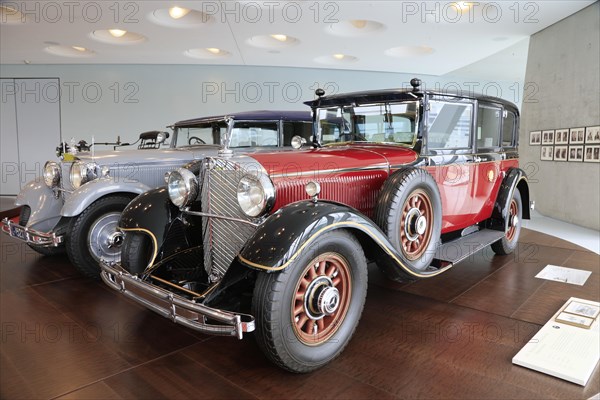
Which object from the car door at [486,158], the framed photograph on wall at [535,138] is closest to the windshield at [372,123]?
the car door at [486,158]

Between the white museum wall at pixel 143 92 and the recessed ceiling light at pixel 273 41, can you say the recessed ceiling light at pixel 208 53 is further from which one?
the recessed ceiling light at pixel 273 41

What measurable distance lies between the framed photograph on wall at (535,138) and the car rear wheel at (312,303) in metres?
6.97

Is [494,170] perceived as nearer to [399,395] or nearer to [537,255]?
[537,255]

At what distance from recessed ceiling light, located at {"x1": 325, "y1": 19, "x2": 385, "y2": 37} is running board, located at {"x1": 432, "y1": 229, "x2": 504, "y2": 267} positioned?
18.4 feet

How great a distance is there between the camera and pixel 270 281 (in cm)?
192

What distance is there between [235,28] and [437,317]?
6.97 meters

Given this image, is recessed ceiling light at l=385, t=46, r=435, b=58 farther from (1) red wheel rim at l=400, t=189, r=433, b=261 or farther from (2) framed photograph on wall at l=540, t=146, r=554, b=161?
(1) red wheel rim at l=400, t=189, r=433, b=261

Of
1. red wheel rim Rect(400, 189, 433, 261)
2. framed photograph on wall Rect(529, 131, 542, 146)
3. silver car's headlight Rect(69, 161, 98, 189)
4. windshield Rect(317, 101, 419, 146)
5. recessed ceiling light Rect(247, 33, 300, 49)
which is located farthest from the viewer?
recessed ceiling light Rect(247, 33, 300, 49)

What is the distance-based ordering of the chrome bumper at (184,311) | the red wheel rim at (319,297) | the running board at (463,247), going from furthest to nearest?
the running board at (463,247), the red wheel rim at (319,297), the chrome bumper at (184,311)

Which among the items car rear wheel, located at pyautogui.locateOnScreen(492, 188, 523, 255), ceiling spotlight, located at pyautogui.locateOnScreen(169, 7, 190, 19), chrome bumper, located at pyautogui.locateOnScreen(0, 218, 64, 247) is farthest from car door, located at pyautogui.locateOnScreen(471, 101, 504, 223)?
ceiling spotlight, located at pyautogui.locateOnScreen(169, 7, 190, 19)

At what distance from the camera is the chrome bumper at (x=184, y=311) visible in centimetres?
184

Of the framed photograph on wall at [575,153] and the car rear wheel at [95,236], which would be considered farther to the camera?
the framed photograph on wall at [575,153]

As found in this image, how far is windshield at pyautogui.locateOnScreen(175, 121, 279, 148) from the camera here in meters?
5.35

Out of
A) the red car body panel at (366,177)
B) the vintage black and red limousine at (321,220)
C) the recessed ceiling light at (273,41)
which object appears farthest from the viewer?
the recessed ceiling light at (273,41)
